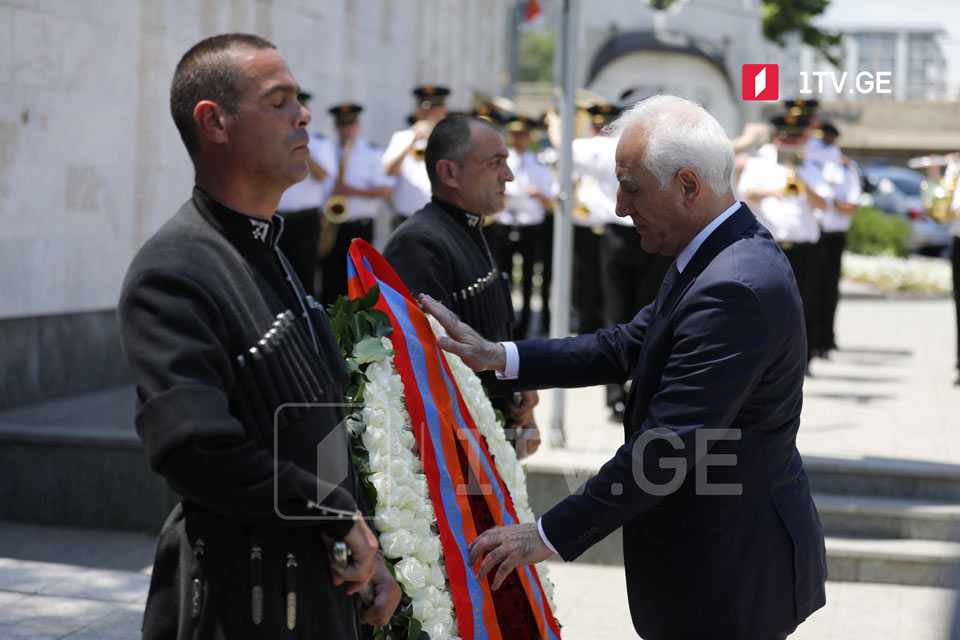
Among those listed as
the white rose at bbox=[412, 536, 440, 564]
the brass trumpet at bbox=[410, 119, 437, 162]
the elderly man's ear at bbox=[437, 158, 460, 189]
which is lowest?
the white rose at bbox=[412, 536, 440, 564]

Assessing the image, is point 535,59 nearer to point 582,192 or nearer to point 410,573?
point 582,192

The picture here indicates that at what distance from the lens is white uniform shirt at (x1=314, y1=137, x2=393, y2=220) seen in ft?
39.0

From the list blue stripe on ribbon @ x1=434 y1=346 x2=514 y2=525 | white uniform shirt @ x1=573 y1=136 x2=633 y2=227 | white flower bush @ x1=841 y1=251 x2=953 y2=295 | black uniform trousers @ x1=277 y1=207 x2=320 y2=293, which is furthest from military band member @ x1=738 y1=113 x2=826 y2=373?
white flower bush @ x1=841 y1=251 x2=953 y2=295

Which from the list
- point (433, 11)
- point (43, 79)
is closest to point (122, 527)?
point (43, 79)

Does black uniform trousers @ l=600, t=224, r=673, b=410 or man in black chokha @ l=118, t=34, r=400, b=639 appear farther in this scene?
black uniform trousers @ l=600, t=224, r=673, b=410

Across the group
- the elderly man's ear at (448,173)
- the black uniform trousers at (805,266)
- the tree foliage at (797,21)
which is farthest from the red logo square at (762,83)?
the tree foliage at (797,21)

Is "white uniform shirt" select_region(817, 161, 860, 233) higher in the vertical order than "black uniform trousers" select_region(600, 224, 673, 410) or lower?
higher

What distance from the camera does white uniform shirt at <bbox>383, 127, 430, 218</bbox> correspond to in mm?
11891

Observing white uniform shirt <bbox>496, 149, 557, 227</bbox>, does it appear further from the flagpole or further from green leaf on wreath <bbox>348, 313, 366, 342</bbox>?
green leaf on wreath <bbox>348, 313, 366, 342</bbox>

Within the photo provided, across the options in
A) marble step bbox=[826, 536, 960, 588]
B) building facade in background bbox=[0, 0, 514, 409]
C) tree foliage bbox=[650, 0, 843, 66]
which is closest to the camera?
marble step bbox=[826, 536, 960, 588]

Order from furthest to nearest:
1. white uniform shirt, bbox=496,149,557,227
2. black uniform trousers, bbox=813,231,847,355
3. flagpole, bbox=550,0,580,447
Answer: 1. white uniform shirt, bbox=496,149,557,227
2. black uniform trousers, bbox=813,231,847,355
3. flagpole, bbox=550,0,580,447

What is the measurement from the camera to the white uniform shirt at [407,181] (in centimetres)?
1189

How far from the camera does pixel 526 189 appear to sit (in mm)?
14219

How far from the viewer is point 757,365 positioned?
10.2ft
